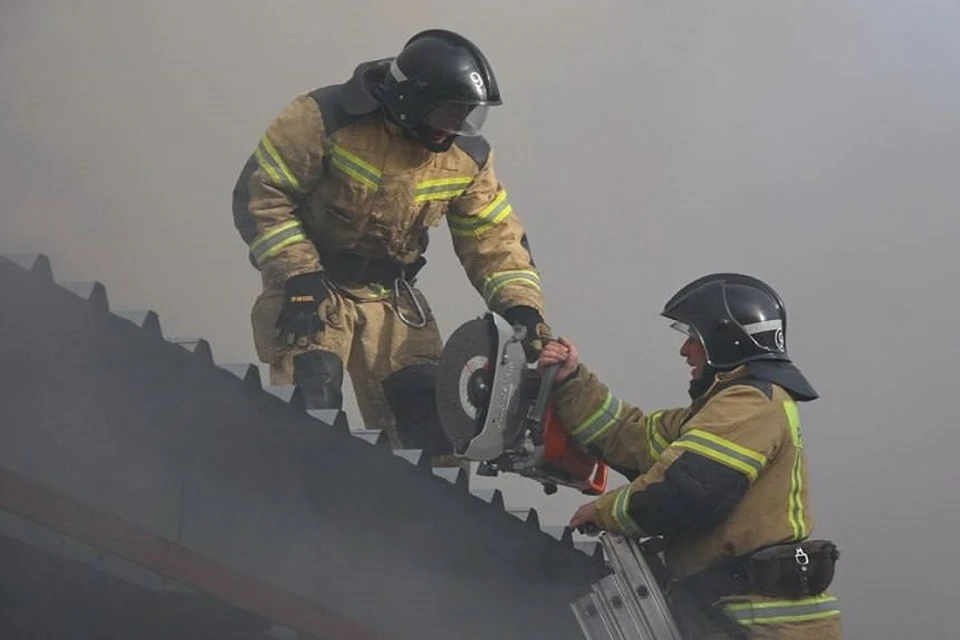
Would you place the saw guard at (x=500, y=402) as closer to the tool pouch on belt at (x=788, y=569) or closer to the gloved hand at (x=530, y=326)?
the gloved hand at (x=530, y=326)

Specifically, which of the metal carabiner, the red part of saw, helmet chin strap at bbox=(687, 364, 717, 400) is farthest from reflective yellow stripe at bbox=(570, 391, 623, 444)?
the metal carabiner

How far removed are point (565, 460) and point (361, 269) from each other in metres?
0.70

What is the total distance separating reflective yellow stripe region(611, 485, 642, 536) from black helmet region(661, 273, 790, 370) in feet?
1.23

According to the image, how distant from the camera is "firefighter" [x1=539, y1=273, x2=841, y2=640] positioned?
308 centimetres

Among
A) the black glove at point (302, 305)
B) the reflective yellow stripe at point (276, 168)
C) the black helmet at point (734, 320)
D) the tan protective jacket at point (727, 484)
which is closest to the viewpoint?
the tan protective jacket at point (727, 484)

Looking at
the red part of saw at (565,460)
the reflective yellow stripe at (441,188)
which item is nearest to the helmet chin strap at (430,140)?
the reflective yellow stripe at (441,188)

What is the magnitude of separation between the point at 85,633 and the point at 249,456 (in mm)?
677

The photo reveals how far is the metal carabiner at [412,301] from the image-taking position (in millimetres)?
3824

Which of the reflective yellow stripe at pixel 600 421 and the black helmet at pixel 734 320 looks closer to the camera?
the black helmet at pixel 734 320

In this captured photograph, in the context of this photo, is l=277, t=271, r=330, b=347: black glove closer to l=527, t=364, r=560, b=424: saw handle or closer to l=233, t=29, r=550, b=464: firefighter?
l=233, t=29, r=550, b=464: firefighter

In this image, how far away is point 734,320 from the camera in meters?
3.30

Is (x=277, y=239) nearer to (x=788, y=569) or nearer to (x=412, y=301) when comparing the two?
(x=412, y=301)

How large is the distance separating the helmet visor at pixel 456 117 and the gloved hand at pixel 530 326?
1.45 feet

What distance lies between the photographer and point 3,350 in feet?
8.62
